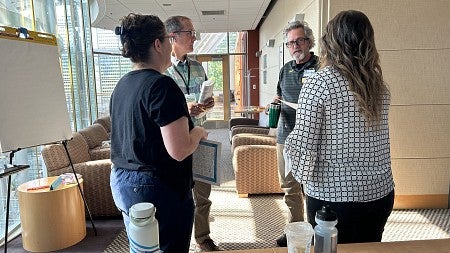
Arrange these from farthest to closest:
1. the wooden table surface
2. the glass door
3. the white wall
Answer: the glass door, the white wall, the wooden table surface

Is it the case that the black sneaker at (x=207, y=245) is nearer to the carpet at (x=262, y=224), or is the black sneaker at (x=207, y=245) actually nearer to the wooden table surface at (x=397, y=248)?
the carpet at (x=262, y=224)

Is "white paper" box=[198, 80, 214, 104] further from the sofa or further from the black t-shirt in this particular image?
the sofa

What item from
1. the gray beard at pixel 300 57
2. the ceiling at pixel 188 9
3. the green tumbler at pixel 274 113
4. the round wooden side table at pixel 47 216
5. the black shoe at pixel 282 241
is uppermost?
the ceiling at pixel 188 9

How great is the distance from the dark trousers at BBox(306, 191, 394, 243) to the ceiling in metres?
5.00

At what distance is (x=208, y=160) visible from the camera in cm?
159

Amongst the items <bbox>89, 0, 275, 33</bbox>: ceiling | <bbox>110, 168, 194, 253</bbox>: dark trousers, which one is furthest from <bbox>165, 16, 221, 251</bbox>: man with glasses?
<bbox>89, 0, 275, 33</bbox>: ceiling

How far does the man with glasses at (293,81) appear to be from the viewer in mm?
2387

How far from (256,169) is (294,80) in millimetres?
1443

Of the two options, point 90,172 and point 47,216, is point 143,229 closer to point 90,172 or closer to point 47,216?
point 47,216

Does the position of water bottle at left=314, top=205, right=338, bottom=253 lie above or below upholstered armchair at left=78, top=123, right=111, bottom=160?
above

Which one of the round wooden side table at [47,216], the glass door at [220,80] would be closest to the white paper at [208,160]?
the round wooden side table at [47,216]

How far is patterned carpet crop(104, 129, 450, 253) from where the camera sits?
2746 millimetres

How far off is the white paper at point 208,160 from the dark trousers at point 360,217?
473 mm

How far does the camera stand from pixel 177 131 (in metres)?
1.16
